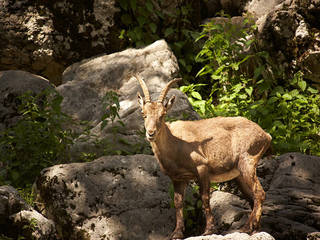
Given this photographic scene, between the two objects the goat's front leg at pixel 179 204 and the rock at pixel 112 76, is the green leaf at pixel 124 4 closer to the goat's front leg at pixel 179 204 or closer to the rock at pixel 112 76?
the rock at pixel 112 76

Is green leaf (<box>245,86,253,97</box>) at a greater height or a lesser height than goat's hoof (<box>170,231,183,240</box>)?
greater

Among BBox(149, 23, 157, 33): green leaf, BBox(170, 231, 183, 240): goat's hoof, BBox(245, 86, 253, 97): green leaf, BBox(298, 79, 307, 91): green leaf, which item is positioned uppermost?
BBox(149, 23, 157, 33): green leaf

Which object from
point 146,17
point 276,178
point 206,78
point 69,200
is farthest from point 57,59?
point 276,178

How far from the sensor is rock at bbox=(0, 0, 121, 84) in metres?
11.6

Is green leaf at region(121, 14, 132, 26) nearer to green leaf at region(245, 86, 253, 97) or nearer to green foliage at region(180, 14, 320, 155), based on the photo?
green foliage at region(180, 14, 320, 155)

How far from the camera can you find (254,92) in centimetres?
1095

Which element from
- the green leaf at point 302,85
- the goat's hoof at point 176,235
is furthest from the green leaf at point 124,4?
the goat's hoof at point 176,235

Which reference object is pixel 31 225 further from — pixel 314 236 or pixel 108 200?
pixel 314 236

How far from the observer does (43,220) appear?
6.98 metres

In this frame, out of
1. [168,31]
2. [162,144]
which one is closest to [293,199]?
[162,144]

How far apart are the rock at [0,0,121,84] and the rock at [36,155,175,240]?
4763 millimetres

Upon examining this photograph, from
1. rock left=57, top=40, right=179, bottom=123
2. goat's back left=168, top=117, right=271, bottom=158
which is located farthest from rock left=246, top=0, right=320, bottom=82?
goat's back left=168, top=117, right=271, bottom=158

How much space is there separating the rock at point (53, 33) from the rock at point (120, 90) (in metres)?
0.44

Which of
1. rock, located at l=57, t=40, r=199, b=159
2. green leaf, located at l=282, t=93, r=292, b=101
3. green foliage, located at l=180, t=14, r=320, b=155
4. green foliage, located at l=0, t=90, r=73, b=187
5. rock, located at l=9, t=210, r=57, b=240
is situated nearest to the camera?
rock, located at l=9, t=210, r=57, b=240
